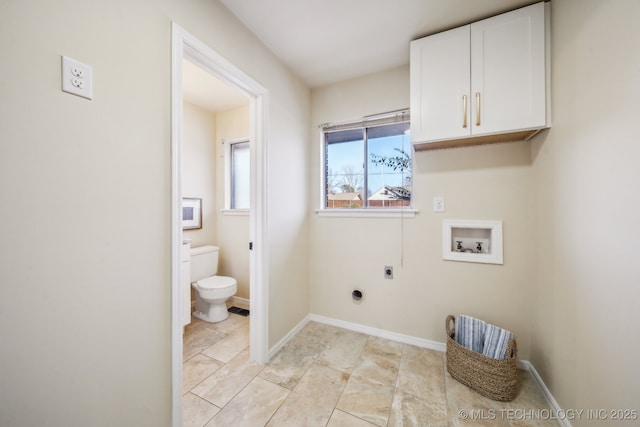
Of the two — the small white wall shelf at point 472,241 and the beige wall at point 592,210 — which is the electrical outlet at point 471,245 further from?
the beige wall at point 592,210

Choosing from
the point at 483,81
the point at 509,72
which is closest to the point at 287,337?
the point at 483,81

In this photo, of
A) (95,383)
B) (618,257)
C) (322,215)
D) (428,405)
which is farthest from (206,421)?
(618,257)

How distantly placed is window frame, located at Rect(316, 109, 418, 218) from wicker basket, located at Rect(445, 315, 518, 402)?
1054mm

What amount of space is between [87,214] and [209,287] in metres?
1.61

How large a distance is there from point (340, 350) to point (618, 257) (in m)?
1.75

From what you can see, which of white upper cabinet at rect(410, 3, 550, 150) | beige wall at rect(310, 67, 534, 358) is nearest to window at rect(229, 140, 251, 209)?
beige wall at rect(310, 67, 534, 358)

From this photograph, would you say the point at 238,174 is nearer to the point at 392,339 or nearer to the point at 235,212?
the point at 235,212

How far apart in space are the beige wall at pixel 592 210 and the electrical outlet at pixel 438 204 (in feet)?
1.96

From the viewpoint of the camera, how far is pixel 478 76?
153 cm

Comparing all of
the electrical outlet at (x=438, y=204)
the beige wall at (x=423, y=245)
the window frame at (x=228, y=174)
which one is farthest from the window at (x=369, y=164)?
the window frame at (x=228, y=174)

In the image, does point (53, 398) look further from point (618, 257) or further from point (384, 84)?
point (384, 84)

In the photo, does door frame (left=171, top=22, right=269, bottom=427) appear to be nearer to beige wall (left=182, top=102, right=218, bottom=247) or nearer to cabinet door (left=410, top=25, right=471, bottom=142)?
cabinet door (left=410, top=25, right=471, bottom=142)

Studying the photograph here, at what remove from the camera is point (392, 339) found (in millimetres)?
2094

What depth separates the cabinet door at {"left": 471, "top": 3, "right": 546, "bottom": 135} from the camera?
1399 millimetres
